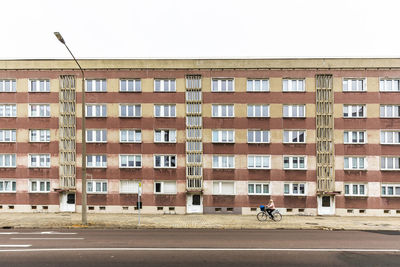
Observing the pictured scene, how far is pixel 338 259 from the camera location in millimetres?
10164

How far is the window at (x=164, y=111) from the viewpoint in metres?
24.4

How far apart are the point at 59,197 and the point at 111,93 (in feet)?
34.3

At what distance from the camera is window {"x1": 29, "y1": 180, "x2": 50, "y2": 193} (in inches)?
948

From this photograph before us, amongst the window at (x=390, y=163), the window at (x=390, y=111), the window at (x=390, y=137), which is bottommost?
the window at (x=390, y=163)

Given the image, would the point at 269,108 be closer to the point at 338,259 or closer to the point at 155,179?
the point at 155,179

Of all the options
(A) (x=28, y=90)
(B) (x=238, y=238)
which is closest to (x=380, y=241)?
(B) (x=238, y=238)

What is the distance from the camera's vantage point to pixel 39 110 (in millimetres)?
24391

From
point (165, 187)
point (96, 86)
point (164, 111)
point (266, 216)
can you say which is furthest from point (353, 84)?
point (96, 86)

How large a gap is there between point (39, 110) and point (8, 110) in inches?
115

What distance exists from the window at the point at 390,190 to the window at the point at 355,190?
1.59m

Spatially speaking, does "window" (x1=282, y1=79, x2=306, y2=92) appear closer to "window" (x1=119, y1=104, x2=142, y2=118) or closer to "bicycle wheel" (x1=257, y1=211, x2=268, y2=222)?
"bicycle wheel" (x1=257, y1=211, x2=268, y2=222)

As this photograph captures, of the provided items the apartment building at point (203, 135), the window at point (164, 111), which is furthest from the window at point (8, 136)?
the window at point (164, 111)

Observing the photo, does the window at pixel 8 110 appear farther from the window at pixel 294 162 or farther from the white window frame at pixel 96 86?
the window at pixel 294 162

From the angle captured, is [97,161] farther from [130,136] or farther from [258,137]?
[258,137]
